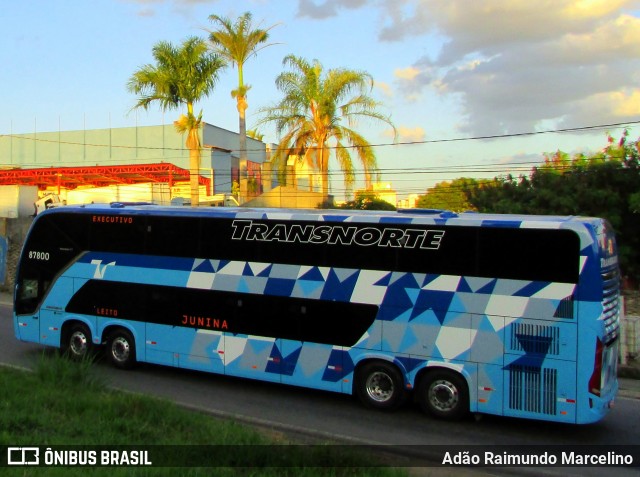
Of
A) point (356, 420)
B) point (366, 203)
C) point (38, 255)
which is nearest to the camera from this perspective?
point (356, 420)

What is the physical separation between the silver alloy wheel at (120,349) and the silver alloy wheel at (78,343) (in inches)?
27.4

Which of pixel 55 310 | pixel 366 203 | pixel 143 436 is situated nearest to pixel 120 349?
pixel 55 310

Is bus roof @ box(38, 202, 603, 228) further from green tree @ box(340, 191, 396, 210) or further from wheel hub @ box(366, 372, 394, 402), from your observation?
green tree @ box(340, 191, 396, 210)

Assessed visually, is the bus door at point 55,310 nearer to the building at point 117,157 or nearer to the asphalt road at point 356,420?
the asphalt road at point 356,420

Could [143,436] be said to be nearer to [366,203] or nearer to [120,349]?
[120,349]

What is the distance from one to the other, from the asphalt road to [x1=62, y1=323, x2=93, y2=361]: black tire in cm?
117

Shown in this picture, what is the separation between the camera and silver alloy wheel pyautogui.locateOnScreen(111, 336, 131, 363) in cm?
1305

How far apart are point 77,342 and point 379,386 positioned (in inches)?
267

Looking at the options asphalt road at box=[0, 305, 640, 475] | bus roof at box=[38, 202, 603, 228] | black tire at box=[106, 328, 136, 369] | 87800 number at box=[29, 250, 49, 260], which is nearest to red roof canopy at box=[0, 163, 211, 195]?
87800 number at box=[29, 250, 49, 260]

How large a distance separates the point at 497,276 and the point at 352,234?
2413 mm

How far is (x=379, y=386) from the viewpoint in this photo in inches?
417

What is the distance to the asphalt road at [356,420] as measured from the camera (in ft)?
30.8

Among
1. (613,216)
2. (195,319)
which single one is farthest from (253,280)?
(613,216)

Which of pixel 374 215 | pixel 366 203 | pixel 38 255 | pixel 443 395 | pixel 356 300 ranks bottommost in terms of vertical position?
pixel 443 395
